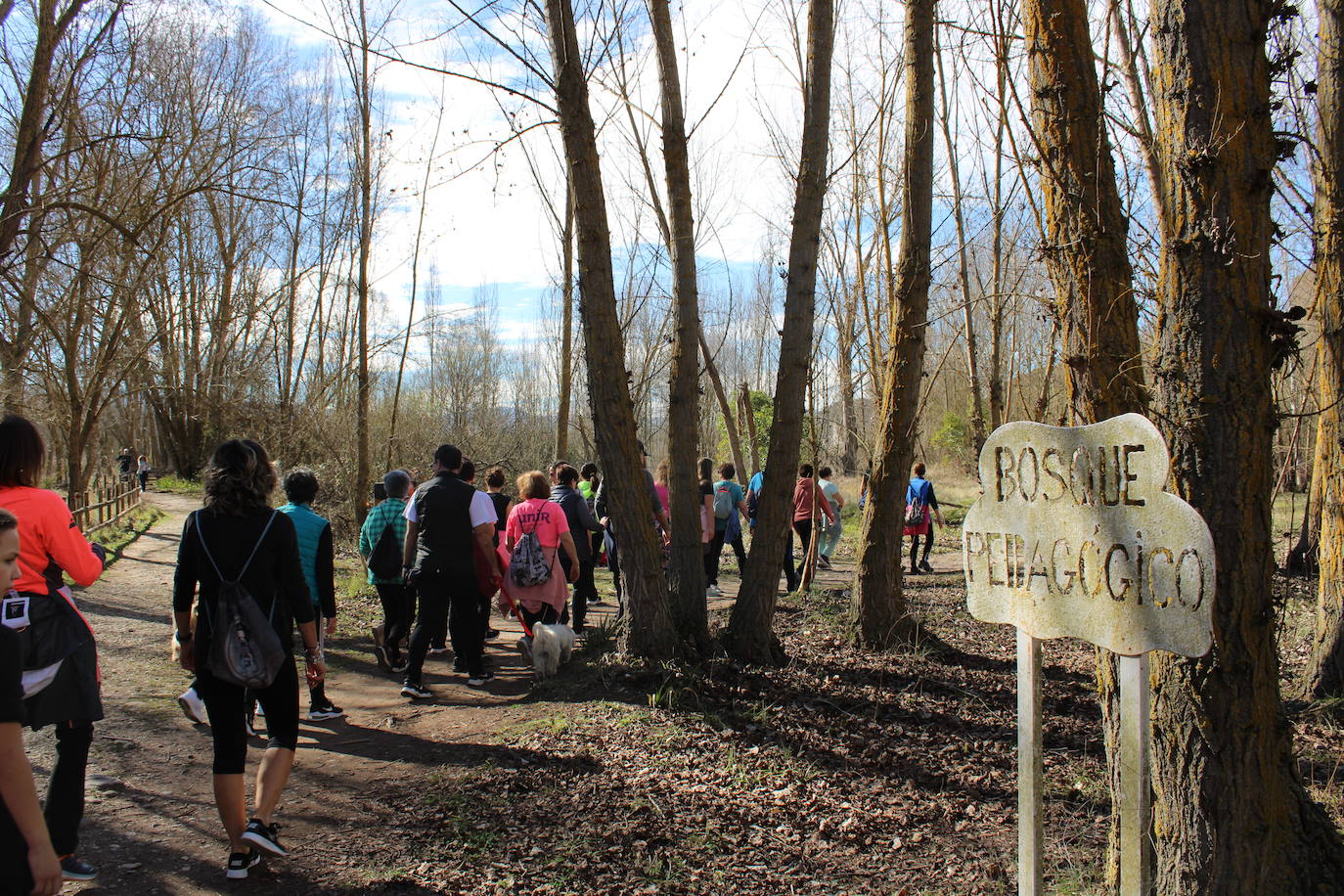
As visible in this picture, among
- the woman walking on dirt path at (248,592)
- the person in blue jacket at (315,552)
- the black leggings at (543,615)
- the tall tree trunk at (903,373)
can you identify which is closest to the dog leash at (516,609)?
the black leggings at (543,615)

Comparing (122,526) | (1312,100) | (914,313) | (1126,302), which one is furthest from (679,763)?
(122,526)

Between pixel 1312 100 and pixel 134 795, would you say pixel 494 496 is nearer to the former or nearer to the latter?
pixel 134 795

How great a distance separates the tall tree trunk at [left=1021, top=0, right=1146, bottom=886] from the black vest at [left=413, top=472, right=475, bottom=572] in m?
4.76

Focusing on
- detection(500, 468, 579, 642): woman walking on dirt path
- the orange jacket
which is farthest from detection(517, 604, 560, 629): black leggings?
the orange jacket

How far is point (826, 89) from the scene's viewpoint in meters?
7.28

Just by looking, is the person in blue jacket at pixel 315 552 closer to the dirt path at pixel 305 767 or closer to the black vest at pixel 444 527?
the dirt path at pixel 305 767

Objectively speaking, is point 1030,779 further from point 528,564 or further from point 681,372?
point 528,564

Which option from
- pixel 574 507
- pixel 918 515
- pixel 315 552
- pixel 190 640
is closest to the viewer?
pixel 190 640

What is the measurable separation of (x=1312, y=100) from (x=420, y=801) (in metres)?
8.18

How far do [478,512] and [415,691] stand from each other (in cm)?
152

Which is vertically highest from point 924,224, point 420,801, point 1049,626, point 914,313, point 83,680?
point 924,224

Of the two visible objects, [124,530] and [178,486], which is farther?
[178,486]

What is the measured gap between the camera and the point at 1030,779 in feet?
9.42

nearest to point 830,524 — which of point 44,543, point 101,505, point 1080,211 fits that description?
point 1080,211
